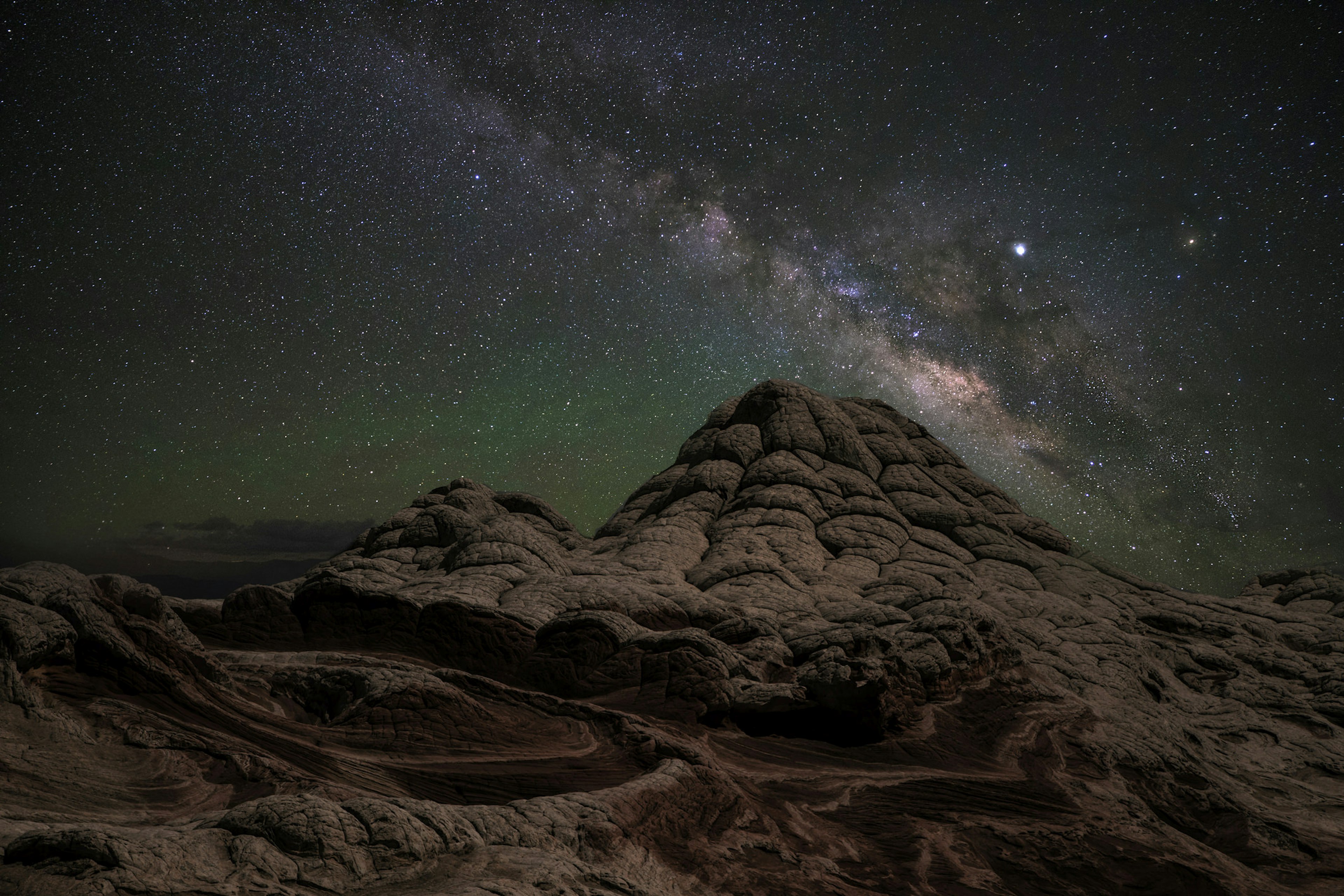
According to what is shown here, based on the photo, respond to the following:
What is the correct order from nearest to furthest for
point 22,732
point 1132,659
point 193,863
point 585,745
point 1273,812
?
point 193,863 → point 22,732 → point 585,745 → point 1273,812 → point 1132,659

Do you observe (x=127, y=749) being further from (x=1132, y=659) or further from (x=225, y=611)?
(x=1132, y=659)

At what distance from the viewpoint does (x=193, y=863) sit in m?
4.73

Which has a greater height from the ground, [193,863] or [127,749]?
[193,863]

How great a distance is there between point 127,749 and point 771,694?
9.84 meters

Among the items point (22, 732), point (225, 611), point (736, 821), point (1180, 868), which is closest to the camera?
point (22, 732)

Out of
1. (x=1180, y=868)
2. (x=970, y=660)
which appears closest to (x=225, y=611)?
(x=970, y=660)

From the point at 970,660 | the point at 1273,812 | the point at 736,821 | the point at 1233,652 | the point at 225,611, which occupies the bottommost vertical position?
the point at 225,611

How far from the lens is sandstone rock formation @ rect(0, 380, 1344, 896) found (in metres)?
5.99

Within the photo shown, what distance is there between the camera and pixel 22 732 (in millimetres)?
7566

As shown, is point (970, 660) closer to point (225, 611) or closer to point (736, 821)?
point (736, 821)

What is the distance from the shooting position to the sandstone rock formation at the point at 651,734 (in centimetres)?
599

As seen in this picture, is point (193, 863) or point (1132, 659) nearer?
point (193, 863)

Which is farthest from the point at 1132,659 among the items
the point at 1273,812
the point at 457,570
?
the point at 457,570

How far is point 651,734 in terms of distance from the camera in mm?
10875
